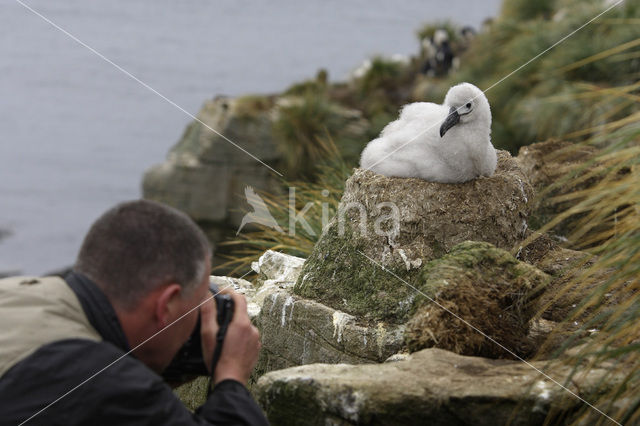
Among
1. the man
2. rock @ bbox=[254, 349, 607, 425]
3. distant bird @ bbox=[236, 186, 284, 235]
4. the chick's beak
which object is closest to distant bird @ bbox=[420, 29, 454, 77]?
distant bird @ bbox=[236, 186, 284, 235]

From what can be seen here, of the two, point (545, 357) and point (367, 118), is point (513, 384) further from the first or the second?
point (367, 118)

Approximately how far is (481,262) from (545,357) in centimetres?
61

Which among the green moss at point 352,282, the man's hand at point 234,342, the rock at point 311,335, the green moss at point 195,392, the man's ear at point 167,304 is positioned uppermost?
the man's ear at point 167,304

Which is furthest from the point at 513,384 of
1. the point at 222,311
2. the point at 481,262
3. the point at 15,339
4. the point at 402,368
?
the point at 15,339

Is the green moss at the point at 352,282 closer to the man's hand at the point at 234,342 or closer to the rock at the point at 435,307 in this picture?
the rock at the point at 435,307

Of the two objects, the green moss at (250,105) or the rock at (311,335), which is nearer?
the rock at (311,335)

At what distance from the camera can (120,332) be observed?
2.31 metres

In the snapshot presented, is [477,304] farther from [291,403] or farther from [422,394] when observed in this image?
[291,403]

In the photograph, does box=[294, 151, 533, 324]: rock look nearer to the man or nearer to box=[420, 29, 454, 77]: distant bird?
the man

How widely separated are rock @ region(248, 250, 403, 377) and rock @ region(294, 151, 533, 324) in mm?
118

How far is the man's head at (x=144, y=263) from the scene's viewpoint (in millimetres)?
2305

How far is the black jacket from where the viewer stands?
2.08 metres

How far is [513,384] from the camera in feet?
9.53

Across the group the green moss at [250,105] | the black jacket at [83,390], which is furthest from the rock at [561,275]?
the green moss at [250,105]
